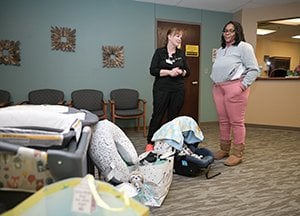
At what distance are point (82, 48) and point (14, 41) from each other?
3.31 ft

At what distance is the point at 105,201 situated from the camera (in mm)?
811

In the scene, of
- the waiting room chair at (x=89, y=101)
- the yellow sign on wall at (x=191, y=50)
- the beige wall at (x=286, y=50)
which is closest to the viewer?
the waiting room chair at (x=89, y=101)

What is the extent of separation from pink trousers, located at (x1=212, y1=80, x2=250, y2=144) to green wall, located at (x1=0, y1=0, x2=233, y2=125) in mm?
2132

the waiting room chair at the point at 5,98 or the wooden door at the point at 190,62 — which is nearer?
the waiting room chair at the point at 5,98

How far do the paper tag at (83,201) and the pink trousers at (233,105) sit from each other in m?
2.10

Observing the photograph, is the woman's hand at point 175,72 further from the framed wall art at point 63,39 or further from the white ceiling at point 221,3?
the white ceiling at point 221,3

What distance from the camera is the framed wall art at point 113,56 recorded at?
14.4 feet

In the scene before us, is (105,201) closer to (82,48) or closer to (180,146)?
(180,146)

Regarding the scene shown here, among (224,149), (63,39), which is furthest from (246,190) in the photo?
(63,39)

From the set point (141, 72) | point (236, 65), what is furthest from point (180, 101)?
point (141, 72)

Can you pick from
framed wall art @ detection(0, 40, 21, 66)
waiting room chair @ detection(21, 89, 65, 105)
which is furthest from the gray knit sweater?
framed wall art @ detection(0, 40, 21, 66)

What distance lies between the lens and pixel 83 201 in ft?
2.63

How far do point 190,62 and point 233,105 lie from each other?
8.23ft

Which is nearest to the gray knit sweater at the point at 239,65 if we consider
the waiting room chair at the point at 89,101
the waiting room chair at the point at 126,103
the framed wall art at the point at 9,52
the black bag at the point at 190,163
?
the black bag at the point at 190,163
